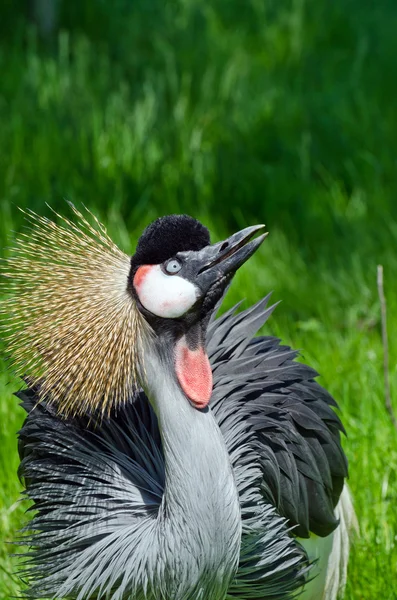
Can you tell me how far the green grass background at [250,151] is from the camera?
9.48 ft

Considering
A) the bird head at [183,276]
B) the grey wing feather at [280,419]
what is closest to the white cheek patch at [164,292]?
the bird head at [183,276]

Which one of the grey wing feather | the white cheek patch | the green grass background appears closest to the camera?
the white cheek patch

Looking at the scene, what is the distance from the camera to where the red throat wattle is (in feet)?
5.69

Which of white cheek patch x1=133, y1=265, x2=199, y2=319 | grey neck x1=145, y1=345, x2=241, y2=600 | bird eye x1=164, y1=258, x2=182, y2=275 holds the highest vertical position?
bird eye x1=164, y1=258, x2=182, y2=275

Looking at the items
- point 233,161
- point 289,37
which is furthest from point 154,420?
point 289,37

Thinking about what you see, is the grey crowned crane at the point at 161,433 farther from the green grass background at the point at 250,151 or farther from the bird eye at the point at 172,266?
the green grass background at the point at 250,151

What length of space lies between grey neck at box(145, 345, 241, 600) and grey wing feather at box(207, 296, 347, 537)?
0.27 metres

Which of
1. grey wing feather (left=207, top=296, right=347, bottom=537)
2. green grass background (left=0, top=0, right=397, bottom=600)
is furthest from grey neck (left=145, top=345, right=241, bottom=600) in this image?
green grass background (left=0, top=0, right=397, bottom=600)

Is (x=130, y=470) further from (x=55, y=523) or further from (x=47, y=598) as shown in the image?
(x=47, y=598)

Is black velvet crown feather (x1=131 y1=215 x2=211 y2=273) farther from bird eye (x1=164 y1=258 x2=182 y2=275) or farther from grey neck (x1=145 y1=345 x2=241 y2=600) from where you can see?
grey neck (x1=145 y1=345 x2=241 y2=600)

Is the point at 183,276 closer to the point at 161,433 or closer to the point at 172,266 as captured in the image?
the point at 172,266

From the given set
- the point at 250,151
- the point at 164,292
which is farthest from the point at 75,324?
the point at 250,151

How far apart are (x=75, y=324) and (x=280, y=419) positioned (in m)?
0.52

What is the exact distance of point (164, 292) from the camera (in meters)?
1.69
